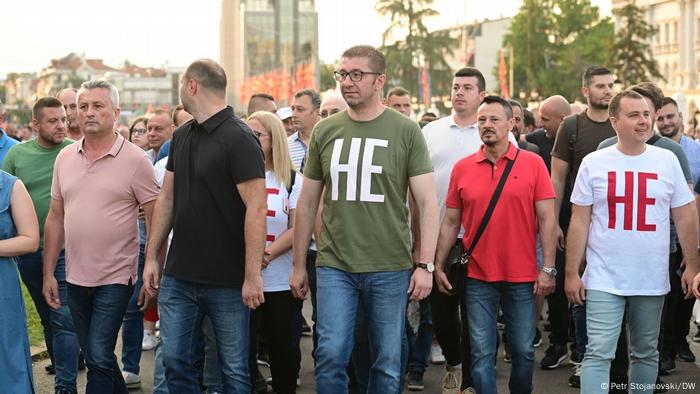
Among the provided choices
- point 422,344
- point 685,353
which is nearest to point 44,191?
point 422,344

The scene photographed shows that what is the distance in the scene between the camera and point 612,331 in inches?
273

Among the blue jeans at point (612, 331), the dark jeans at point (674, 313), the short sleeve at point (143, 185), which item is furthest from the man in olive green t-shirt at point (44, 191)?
the dark jeans at point (674, 313)

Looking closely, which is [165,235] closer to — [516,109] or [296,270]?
[296,270]

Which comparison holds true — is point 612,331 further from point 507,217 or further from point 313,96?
point 313,96

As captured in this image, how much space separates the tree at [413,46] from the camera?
70312mm

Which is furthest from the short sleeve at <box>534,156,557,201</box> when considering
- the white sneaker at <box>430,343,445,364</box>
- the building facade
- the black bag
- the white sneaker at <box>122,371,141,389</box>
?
the building facade

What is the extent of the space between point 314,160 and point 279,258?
1199 mm

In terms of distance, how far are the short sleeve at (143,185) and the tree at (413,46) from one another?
204 feet

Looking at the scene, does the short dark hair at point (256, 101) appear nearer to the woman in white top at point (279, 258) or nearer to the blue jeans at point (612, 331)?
the woman in white top at point (279, 258)

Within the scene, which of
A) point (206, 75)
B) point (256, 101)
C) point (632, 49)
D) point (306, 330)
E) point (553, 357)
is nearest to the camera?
point (206, 75)

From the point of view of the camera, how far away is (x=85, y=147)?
24.2 ft

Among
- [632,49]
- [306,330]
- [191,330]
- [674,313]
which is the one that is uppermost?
[632,49]

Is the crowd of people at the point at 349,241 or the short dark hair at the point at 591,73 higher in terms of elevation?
the short dark hair at the point at 591,73

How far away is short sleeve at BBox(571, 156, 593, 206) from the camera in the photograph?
7027 mm
